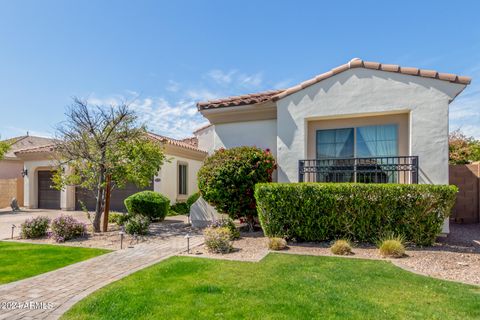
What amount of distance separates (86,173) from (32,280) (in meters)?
6.50

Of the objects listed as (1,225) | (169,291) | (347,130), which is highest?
(347,130)

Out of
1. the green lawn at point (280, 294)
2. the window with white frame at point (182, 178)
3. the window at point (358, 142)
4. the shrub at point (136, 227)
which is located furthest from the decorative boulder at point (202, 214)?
the window with white frame at point (182, 178)

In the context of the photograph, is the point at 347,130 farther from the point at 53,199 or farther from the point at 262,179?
the point at 53,199

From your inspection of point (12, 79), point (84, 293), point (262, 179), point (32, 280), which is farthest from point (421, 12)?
point (12, 79)

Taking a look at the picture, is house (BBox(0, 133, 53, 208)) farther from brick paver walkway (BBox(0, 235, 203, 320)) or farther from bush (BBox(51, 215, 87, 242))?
brick paver walkway (BBox(0, 235, 203, 320))

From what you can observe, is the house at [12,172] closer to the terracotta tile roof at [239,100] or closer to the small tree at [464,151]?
the terracotta tile roof at [239,100]

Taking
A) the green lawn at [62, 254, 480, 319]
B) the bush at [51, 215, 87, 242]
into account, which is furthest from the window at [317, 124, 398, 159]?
the bush at [51, 215, 87, 242]

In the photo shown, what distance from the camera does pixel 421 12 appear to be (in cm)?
995

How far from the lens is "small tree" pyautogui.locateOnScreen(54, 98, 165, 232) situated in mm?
11070

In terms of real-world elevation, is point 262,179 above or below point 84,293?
above

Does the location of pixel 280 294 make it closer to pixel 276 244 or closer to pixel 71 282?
pixel 276 244

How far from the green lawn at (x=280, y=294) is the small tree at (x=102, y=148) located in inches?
237

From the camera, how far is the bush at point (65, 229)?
9.84 metres

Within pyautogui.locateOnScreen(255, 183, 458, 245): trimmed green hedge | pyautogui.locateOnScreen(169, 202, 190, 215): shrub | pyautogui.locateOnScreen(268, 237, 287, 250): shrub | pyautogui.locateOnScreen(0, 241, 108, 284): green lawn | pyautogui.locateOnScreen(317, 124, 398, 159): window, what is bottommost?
pyautogui.locateOnScreen(169, 202, 190, 215): shrub
